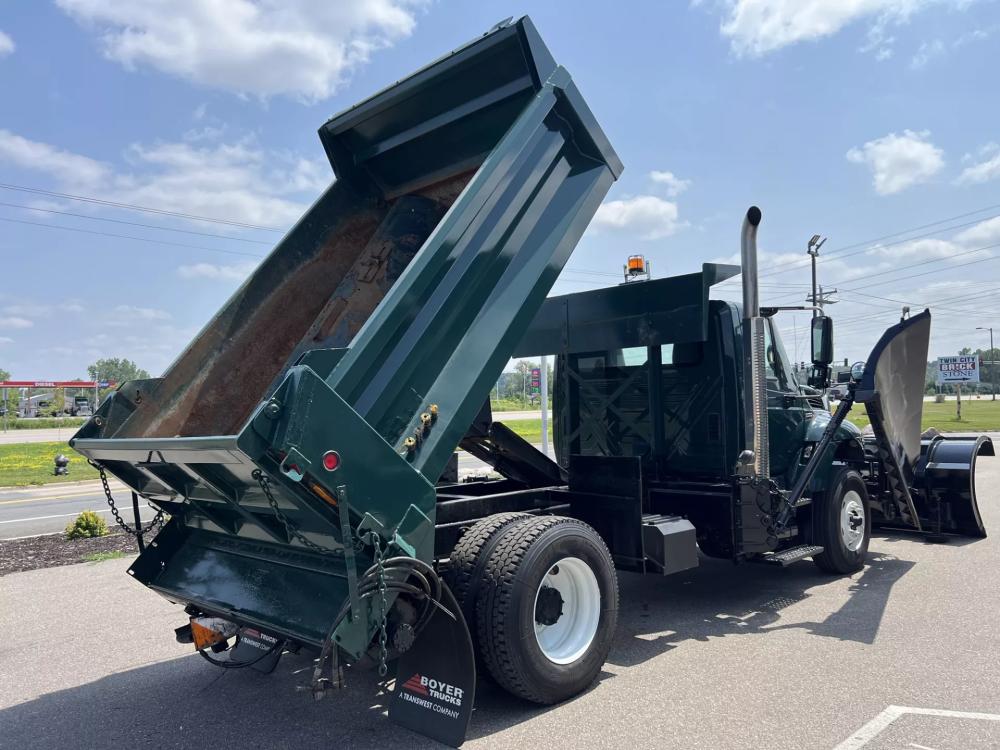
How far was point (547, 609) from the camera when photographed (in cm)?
416

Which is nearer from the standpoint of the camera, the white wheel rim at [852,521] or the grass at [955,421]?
the white wheel rim at [852,521]

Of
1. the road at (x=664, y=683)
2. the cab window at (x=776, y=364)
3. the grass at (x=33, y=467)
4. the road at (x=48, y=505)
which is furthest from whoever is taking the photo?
the grass at (x=33, y=467)

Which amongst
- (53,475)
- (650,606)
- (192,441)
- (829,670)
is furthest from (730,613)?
(53,475)

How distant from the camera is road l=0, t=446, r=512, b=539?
11.6 metres

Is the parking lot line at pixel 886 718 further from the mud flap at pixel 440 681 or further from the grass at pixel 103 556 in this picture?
the grass at pixel 103 556

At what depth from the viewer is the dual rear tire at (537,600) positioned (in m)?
3.80

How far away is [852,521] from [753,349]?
8.70ft

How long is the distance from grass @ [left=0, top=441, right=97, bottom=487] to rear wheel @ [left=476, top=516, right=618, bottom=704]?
47.8 ft

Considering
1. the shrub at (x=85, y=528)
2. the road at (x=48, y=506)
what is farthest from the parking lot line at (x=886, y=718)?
the road at (x=48, y=506)

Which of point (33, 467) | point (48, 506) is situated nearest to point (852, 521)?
point (48, 506)

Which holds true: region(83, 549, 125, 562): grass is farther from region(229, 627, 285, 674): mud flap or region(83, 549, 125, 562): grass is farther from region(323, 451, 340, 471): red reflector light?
region(323, 451, 340, 471): red reflector light

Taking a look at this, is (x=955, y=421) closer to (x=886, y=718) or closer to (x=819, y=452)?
(x=819, y=452)

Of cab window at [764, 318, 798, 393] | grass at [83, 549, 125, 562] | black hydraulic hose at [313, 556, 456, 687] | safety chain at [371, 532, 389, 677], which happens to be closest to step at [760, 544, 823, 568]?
cab window at [764, 318, 798, 393]

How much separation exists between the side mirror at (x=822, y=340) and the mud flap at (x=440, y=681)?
13.8 feet
